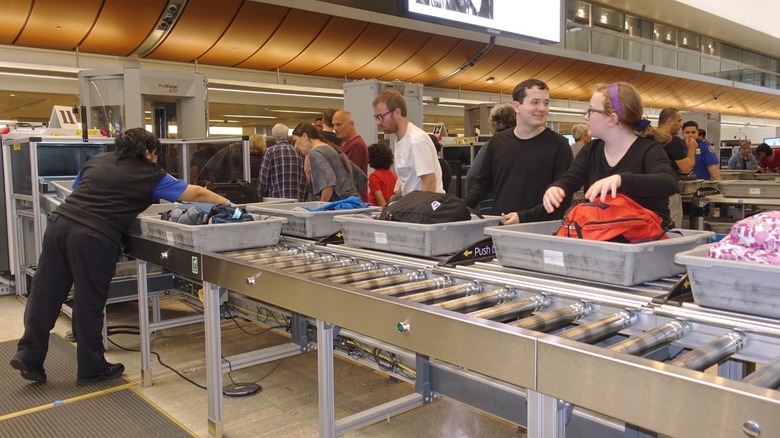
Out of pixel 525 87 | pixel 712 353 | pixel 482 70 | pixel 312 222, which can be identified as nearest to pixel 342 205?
pixel 312 222

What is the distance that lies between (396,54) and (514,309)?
36.1ft

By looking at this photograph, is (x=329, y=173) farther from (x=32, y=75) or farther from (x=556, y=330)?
(x=32, y=75)

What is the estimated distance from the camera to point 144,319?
318 cm

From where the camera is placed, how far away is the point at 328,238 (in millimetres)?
2594

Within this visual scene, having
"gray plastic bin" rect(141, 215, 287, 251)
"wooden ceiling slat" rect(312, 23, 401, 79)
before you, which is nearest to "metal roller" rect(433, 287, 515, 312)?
"gray plastic bin" rect(141, 215, 287, 251)

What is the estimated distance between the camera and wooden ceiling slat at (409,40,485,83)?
41.4 feet

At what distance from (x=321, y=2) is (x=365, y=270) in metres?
8.85

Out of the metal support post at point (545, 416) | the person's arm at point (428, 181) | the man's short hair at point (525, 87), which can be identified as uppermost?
the man's short hair at point (525, 87)

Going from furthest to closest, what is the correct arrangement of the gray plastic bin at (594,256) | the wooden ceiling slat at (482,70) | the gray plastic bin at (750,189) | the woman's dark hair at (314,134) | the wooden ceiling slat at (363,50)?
the wooden ceiling slat at (482,70) → the wooden ceiling slat at (363,50) → the gray plastic bin at (750,189) → the woman's dark hair at (314,134) → the gray plastic bin at (594,256)

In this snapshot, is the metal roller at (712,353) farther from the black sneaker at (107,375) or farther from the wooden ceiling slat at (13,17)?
the wooden ceiling slat at (13,17)

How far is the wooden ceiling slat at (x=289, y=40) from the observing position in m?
9.95

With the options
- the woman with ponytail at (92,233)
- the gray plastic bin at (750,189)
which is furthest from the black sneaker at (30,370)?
the gray plastic bin at (750,189)

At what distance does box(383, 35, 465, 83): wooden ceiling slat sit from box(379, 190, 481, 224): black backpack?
34.1ft

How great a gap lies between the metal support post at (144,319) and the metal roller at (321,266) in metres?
1.29
